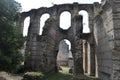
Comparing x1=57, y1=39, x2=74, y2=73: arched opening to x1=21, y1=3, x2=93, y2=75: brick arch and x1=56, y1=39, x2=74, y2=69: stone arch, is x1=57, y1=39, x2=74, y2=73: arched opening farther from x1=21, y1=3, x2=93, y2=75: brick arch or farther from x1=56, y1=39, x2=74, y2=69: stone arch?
x1=21, y1=3, x2=93, y2=75: brick arch

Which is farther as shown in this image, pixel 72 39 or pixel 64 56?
pixel 64 56

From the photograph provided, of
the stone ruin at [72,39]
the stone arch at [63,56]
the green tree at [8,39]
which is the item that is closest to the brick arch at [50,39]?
the stone ruin at [72,39]

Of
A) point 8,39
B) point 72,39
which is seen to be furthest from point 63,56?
point 8,39

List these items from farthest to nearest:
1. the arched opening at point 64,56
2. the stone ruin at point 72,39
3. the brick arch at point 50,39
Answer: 1. the arched opening at point 64,56
2. the brick arch at point 50,39
3. the stone ruin at point 72,39

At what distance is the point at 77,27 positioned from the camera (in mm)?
21625

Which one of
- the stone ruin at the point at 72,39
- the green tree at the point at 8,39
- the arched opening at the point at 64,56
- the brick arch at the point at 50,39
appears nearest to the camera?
the green tree at the point at 8,39

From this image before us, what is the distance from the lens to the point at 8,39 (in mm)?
12906

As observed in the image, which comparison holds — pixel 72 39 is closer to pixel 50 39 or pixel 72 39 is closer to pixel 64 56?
pixel 50 39

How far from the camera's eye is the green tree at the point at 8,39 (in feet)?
42.6

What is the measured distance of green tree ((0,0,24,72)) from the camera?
1299cm

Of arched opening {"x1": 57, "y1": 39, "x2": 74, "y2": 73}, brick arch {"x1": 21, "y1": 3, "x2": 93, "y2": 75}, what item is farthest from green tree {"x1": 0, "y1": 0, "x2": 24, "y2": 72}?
arched opening {"x1": 57, "y1": 39, "x2": 74, "y2": 73}

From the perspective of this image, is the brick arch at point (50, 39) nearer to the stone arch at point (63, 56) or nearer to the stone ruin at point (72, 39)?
Result: the stone ruin at point (72, 39)

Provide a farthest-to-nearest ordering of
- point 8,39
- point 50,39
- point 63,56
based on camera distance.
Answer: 1. point 63,56
2. point 50,39
3. point 8,39

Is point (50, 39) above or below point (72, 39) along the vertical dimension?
below
